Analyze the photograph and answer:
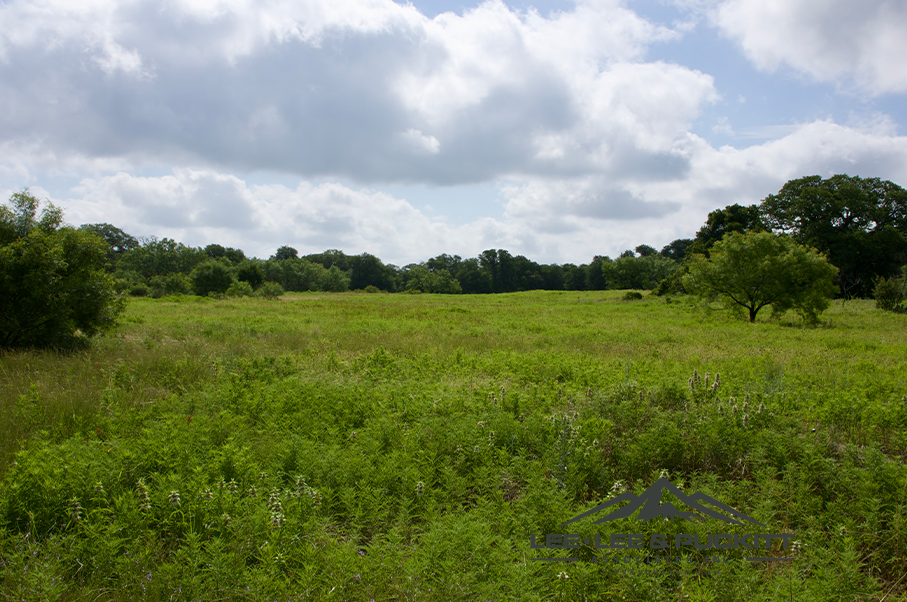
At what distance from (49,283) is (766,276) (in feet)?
91.5

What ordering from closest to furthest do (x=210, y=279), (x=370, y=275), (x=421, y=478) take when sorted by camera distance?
(x=421, y=478) → (x=210, y=279) → (x=370, y=275)

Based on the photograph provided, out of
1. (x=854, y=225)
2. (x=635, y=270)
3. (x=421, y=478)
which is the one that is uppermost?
(x=854, y=225)

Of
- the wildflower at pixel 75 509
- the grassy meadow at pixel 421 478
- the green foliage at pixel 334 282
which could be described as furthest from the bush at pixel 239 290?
the wildflower at pixel 75 509

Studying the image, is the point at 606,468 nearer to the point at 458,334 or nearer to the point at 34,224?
the point at 458,334

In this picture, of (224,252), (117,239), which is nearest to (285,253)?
(224,252)

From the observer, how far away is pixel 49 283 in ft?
34.8

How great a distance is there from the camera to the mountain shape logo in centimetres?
366

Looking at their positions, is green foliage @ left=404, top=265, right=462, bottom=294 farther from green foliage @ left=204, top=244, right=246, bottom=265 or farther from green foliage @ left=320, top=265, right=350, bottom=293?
green foliage @ left=204, top=244, right=246, bottom=265

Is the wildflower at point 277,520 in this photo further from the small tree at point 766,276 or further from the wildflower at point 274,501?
the small tree at point 766,276

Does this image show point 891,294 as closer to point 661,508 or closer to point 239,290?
point 661,508

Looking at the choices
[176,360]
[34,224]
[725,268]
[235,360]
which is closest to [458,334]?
[235,360]

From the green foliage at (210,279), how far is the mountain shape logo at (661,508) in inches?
1918

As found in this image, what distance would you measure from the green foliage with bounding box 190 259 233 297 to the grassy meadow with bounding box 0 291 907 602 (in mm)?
39759

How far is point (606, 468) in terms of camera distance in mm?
4902
